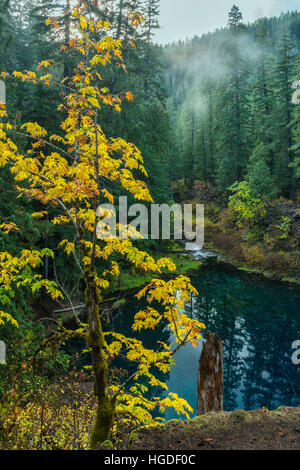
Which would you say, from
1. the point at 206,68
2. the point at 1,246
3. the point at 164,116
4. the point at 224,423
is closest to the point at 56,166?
the point at 1,246

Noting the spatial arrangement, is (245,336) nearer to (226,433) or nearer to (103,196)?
(226,433)

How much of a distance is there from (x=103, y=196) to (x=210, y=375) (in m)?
4.60

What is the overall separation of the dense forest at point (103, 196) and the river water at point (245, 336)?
3.56ft

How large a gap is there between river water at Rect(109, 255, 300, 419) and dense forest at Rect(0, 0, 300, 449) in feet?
3.56

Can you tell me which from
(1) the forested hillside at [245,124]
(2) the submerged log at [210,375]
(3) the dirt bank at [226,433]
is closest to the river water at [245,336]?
(2) the submerged log at [210,375]

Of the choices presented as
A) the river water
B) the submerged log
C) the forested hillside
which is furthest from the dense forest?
the river water

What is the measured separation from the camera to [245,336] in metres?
14.5

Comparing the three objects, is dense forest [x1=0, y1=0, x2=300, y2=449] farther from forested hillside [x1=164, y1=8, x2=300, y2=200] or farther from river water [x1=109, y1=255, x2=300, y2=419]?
river water [x1=109, y1=255, x2=300, y2=419]

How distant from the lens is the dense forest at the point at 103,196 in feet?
14.2

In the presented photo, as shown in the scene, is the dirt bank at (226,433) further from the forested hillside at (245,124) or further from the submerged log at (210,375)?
the forested hillside at (245,124)

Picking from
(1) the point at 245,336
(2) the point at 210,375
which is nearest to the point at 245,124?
(1) the point at 245,336

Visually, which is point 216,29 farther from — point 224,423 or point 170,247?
point 224,423

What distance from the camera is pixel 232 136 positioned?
34250 millimetres

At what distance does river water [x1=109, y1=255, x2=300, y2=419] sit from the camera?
10.5m
